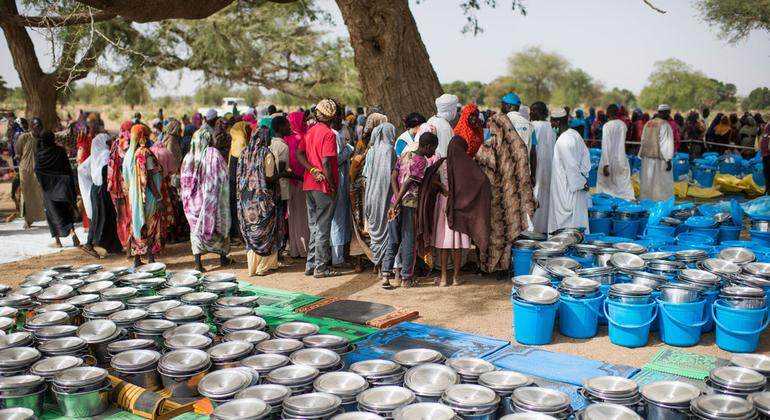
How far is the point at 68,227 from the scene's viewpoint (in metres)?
8.70

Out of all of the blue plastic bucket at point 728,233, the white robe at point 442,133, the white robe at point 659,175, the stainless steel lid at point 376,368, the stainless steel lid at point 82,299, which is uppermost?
the white robe at point 442,133

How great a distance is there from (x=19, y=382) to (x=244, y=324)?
142 centimetres

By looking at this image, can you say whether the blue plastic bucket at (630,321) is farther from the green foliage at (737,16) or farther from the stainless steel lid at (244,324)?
the green foliage at (737,16)

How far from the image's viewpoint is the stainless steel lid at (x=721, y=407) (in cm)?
322

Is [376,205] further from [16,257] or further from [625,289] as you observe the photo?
[16,257]

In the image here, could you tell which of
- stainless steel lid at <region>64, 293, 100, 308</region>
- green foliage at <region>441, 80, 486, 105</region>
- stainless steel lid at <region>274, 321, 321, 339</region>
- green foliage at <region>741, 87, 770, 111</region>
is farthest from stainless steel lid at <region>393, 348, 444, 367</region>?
green foliage at <region>441, 80, 486, 105</region>

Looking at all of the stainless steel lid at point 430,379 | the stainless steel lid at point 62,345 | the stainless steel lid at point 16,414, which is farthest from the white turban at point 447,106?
the stainless steel lid at point 16,414

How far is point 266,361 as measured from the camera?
4156 millimetres

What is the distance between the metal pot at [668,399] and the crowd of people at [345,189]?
2.92 meters

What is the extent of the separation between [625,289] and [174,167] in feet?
18.8

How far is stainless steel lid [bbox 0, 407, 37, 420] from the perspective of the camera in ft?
11.4

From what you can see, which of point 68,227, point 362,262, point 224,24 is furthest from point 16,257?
point 224,24

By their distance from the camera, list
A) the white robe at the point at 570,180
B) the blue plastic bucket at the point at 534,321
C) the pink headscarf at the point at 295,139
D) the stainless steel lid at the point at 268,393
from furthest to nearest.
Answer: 1. the pink headscarf at the point at 295,139
2. the white robe at the point at 570,180
3. the blue plastic bucket at the point at 534,321
4. the stainless steel lid at the point at 268,393

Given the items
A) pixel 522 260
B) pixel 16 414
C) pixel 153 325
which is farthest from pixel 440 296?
pixel 16 414
